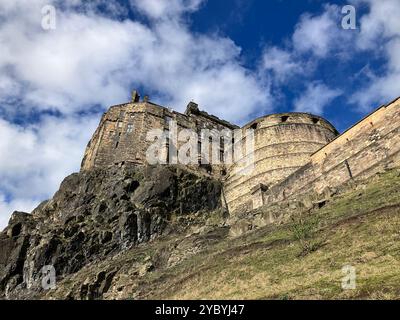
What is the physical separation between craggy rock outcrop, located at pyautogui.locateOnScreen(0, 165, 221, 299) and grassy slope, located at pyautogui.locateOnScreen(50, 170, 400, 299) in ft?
7.23

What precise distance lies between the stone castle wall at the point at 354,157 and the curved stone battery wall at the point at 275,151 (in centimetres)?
391

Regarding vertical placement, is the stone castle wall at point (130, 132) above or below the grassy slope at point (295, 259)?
above

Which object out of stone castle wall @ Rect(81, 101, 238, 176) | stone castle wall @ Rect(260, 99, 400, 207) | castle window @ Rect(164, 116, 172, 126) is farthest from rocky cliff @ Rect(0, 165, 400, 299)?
castle window @ Rect(164, 116, 172, 126)

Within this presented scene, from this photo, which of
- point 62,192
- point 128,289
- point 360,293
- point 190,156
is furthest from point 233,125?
point 360,293

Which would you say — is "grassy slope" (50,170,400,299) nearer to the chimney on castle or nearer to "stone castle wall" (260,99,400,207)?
"stone castle wall" (260,99,400,207)

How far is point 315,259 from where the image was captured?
12.0m

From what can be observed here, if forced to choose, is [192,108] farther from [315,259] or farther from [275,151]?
[315,259]

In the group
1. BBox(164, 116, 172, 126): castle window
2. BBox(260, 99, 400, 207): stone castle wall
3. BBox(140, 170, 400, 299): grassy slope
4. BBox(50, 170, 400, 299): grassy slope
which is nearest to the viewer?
BBox(140, 170, 400, 299): grassy slope

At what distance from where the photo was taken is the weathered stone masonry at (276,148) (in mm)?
21297

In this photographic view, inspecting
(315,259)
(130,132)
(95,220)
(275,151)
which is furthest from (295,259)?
(130,132)

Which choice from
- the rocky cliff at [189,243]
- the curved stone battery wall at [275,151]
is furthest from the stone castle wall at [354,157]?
the curved stone battery wall at [275,151]

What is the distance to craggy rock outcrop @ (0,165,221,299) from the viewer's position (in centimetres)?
2384

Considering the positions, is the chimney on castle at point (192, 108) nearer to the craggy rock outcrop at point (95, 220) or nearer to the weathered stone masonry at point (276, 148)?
the weathered stone masonry at point (276, 148)
